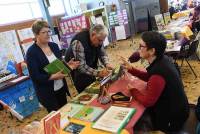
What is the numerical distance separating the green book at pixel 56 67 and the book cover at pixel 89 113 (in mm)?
515

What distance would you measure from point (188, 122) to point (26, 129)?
146cm

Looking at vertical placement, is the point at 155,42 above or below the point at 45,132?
above

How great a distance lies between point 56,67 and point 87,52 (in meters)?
0.48

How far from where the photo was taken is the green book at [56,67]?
2236mm

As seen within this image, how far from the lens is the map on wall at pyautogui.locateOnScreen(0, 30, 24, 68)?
4691 millimetres

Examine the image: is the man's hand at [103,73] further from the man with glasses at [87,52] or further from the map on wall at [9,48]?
the map on wall at [9,48]

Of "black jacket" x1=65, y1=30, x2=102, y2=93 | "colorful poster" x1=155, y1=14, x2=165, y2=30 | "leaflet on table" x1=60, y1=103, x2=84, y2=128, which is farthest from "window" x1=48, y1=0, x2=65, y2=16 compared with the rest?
"leaflet on table" x1=60, y1=103, x2=84, y2=128

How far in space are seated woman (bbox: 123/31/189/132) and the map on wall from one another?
366cm

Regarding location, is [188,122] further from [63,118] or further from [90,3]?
[90,3]

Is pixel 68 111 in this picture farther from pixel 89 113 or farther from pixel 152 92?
pixel 152 92

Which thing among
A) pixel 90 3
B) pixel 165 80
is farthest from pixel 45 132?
pixel 90 3

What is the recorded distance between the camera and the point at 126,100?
6.62 feet

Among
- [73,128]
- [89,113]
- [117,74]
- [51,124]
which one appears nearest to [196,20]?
[117,74]

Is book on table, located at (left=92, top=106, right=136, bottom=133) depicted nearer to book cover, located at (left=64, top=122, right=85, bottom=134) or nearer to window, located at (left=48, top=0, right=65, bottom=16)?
book cover, located at (left=64, top=122, right=85, bottom=134)
